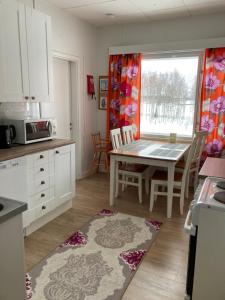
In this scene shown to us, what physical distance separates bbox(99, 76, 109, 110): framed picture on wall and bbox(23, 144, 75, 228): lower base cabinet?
1827mm

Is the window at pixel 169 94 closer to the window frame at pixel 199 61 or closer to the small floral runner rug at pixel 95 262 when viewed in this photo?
the window frame at pixel 199 61

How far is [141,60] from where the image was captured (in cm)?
428

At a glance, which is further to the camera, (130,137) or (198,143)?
(130,137)

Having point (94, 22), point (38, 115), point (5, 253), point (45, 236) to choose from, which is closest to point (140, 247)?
point (45, 236)

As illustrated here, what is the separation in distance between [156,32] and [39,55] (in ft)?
7.18

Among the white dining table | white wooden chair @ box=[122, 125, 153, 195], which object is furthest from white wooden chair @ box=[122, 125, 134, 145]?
the white dining table

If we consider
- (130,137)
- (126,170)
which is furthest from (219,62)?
(126,170)

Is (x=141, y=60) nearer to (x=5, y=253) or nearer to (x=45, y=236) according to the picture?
(x=45, y=236)

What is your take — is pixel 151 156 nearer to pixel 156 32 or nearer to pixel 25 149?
pixel 25 149

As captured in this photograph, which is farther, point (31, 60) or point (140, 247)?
point (31, 60)

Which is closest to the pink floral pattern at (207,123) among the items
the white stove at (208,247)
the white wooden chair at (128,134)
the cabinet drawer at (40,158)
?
the white wooden chair at (128,134)

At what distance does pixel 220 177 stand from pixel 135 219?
1.56 m

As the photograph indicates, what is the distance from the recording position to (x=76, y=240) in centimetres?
263

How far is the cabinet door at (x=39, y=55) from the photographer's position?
9.13 feet
